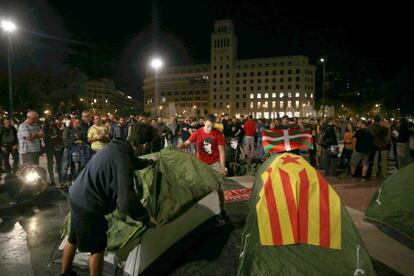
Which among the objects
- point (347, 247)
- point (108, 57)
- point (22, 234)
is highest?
point (108, 57)

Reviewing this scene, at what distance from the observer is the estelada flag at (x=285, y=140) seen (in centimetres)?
468

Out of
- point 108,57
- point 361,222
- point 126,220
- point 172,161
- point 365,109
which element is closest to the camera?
point 126,220

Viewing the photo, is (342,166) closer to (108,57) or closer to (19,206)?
(19,206)

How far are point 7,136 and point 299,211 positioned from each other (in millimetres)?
9032

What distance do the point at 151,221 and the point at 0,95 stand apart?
37.1 meters

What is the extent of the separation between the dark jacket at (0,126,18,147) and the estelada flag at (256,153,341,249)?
8.64 meters

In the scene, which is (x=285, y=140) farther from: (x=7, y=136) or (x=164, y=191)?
(x=7, y=136)

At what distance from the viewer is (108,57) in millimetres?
25891

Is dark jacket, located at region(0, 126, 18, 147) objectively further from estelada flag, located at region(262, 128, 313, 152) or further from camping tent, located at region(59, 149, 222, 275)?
estelada flag, located at region(262, 128, 313, 152)

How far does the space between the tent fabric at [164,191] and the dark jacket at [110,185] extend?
1.62ft

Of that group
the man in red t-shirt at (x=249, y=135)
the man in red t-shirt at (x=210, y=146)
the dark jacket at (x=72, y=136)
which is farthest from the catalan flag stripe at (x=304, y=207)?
the man in red t-shirt at (x=249, y=135)

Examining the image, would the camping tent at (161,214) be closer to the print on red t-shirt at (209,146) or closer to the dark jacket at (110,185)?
the dark jacket at (110,185)

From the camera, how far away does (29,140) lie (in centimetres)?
856

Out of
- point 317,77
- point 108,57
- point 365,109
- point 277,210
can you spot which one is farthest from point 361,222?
point 317,77
